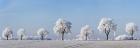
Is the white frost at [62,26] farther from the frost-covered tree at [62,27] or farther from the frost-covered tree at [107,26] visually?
the frost-covered tree at [107,26]

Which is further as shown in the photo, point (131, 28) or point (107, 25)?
point (131, 28)

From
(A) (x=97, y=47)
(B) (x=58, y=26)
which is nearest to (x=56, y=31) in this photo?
(B) (x=58, y=26)

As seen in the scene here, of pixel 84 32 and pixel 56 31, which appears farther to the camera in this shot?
pixel 84 32

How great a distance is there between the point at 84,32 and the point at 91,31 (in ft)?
13.7

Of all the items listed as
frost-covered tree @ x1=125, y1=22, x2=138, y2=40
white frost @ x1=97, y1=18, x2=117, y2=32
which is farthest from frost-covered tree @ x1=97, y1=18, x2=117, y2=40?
frost-covered tree @ x1=125, y1=22, x2=138, y2=40

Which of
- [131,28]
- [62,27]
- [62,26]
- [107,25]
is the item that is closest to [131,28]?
[131,28]

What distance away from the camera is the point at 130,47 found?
59.8m

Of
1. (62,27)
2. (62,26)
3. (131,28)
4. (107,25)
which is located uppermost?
(107,25)

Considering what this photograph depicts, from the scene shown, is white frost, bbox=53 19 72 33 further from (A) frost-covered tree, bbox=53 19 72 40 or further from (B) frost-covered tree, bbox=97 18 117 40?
(B) frost-covered tree, bbox=97 18 117 40

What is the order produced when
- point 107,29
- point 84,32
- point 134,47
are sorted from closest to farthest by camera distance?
point 134,47
point 107,29
point 84,32

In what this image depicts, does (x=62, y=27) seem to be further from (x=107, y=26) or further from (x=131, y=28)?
(x=131, y=28)

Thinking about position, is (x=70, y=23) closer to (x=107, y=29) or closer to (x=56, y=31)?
(x=56, y=31)

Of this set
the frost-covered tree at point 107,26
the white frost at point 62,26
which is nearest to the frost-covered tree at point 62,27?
the white frost at point 62,26

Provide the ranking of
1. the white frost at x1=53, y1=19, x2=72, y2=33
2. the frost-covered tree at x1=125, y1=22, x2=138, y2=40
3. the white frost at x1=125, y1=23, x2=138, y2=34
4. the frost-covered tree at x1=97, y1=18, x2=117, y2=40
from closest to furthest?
the frost-covered tree at x1=97, y1=18, x2=117, y2=40 < the white frost at x1=53, y1=19, x2=72, y2=33 < the frost-covered tree at x1=125, y1=22, x2=138, y2=40 < the white frost at x1=125, y1=23, x2=138, y2=34
